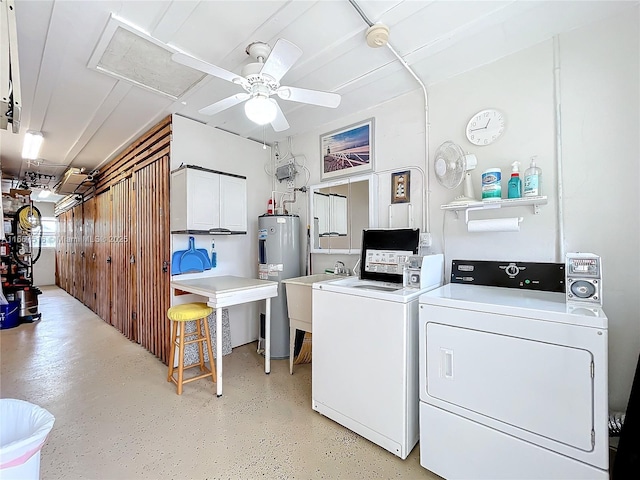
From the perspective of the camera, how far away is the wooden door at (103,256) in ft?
15.5

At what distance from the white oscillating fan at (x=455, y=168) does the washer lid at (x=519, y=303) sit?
2.29 feet

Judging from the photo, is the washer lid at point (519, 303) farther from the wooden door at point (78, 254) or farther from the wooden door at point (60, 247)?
the wooden door at point (60, 247)

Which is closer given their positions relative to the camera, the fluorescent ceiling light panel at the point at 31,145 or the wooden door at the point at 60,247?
the fluorescent ceiling light panel at the point at 31,145

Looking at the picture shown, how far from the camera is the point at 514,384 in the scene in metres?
1.39

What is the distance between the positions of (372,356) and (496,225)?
1256mm

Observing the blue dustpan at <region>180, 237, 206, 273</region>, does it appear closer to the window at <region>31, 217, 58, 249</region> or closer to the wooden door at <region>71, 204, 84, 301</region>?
the wooden door at <region>71, 204, 84, 301</region>

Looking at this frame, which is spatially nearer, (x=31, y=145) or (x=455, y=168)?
(x=455, y=168)

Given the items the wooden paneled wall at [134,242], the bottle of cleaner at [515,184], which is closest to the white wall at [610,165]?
the bottle of cleaner at [515,184]

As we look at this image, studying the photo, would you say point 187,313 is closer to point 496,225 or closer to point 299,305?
point 299,305

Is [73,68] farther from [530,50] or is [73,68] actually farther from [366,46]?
[530,50]

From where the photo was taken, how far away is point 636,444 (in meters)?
1.19

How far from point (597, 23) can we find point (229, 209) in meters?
3.27

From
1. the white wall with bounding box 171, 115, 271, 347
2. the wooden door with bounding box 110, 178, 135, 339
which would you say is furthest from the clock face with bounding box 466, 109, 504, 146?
the wooden door with bounding box 110, 178, 135, 339

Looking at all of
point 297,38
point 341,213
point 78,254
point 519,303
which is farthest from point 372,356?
point 78,254
